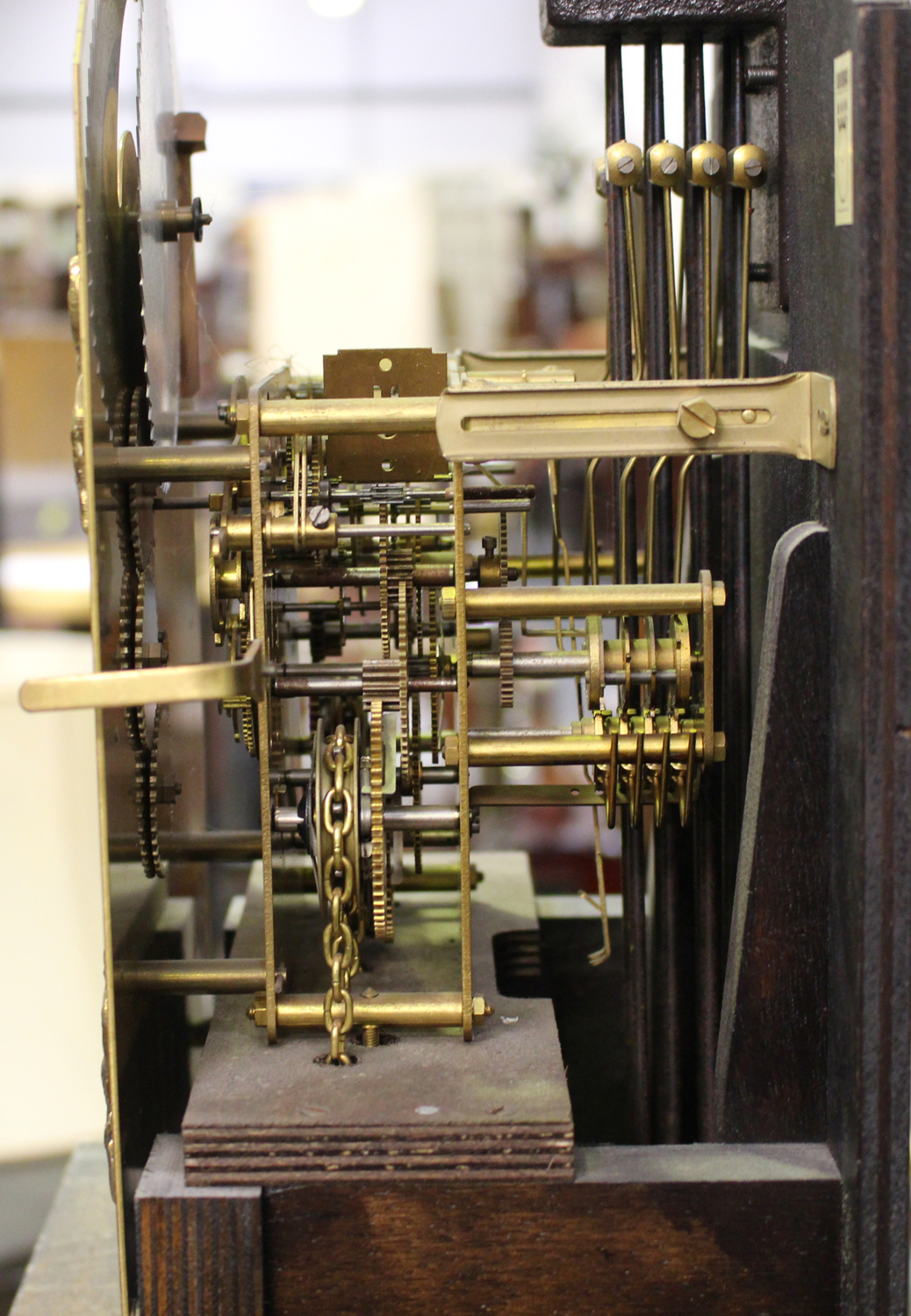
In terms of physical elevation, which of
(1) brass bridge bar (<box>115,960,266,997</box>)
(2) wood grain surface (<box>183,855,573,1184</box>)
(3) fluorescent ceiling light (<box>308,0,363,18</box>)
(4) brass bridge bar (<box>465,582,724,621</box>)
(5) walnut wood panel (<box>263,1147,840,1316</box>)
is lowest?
(5) walnut wood panel (<box>263,1147,840,1316</box>)

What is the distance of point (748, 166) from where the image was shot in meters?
1.30

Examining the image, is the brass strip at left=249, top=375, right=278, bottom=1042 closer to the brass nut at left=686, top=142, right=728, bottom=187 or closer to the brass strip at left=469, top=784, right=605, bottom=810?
the brass strip at left=469, top=784, right=605, bottom=810

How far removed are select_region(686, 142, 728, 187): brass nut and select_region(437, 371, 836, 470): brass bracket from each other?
27cm

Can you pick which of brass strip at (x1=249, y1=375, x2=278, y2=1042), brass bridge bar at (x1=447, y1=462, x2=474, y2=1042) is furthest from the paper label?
brass strip at (x1=249, y1=375, x2=278, y2=1042)

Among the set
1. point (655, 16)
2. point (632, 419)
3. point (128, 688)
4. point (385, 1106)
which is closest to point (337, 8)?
point (655, 16)

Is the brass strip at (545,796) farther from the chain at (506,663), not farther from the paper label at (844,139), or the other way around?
the paper label at (844,139)

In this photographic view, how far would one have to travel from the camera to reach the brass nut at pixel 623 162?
1.29 m

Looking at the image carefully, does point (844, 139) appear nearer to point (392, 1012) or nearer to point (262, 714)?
point (262, 714)

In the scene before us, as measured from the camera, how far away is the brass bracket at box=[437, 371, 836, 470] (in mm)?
1128

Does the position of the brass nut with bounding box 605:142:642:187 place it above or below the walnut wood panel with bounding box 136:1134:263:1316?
above

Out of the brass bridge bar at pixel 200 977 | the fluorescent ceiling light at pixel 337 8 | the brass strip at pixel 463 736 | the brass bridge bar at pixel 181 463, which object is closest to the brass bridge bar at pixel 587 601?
the brass strip at pixel 463 736

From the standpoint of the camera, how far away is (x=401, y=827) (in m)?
1.22

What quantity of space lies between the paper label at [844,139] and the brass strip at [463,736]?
33cm

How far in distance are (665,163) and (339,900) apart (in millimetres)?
685
